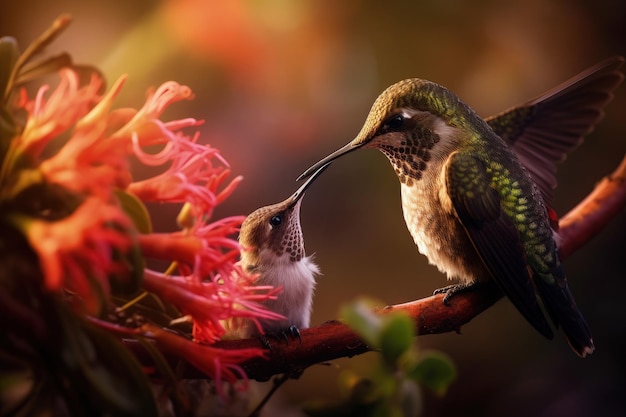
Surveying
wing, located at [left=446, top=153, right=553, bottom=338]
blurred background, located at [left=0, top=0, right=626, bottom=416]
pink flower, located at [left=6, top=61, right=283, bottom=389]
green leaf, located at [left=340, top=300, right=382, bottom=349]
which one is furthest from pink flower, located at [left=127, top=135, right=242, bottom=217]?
blurred background, located at [left=0, top=0, right=626, bottom=416]

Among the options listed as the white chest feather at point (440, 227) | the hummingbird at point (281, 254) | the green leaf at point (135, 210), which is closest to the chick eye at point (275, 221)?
the hummingbird at point (281, 254)

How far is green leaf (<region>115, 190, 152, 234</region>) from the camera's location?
1.04 feet

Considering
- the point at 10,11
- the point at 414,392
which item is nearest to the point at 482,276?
the point at 414,392

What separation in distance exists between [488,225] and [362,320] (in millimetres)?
268

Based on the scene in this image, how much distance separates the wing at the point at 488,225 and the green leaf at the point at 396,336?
21cm

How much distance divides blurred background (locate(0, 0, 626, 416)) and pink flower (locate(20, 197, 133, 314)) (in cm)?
45

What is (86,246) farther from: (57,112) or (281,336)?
(281,336)

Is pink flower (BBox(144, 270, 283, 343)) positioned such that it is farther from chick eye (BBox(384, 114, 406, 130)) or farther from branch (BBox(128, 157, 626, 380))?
chick eye (BBox(384, 114, 406, 130))

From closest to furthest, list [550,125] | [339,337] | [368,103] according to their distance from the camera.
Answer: [339,337] → [550,125] → [368,103]

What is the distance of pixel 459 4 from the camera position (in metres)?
1.00

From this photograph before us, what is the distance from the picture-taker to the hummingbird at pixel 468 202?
19.3 inches

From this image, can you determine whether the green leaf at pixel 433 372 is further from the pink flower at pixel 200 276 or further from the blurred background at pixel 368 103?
the blurred background at pixel 368 103

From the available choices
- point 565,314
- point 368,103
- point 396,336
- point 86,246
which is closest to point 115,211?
point 86,246

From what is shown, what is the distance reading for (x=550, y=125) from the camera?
69 centimetres
